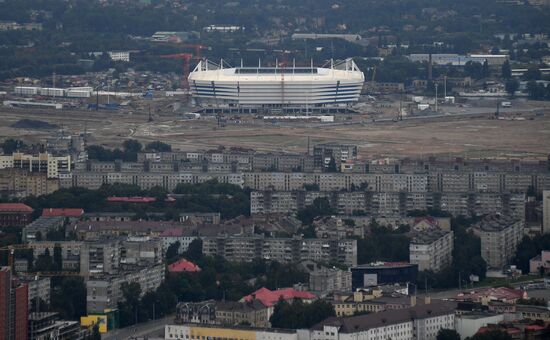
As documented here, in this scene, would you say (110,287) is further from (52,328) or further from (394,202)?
(394,202)

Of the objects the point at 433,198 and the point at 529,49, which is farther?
the point at 529,49

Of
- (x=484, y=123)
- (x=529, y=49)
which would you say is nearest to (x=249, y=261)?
(x=484, y=123)

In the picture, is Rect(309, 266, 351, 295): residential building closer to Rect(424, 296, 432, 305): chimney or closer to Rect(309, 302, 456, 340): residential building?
Rect(424, 296, 432, 305): chimney

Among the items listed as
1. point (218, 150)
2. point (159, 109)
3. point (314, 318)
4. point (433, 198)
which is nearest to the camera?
point (314, 318)

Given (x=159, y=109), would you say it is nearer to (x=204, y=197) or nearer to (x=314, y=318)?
(x=204, y=197)

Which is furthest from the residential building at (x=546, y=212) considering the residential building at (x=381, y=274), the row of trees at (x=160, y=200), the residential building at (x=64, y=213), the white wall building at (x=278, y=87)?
the white wall building at (x=278, y=87)

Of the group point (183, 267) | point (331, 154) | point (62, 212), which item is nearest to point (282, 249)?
point (183, 267)

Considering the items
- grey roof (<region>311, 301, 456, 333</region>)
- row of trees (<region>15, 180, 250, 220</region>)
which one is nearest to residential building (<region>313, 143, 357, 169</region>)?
row of trees (<region>15, 180, 250, 220</region>)
